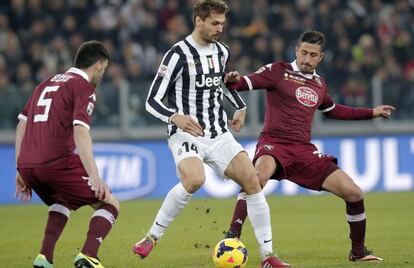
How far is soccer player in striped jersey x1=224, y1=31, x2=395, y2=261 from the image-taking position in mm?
9180

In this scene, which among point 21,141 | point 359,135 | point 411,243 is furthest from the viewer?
point 359,135

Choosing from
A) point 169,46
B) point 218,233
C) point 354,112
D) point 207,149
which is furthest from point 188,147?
point 169,46

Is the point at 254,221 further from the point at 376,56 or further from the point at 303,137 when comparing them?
the point at 376,56

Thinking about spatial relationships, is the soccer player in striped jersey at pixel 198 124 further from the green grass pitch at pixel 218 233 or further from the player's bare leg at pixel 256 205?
the green grass pitch at pixel 218 233

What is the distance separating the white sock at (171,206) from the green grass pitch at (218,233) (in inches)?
17.0

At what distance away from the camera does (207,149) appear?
28.5 feet

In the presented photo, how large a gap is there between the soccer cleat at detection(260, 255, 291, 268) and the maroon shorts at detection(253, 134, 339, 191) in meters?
1.22

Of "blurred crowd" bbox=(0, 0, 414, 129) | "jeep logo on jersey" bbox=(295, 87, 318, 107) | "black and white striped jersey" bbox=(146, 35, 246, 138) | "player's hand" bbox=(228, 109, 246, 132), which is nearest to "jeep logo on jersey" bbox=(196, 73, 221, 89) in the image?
"black and white striped jersey" bbox=(146, 35, 246, 138)

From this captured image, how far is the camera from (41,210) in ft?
52.5

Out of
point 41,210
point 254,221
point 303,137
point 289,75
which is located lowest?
point 41,210

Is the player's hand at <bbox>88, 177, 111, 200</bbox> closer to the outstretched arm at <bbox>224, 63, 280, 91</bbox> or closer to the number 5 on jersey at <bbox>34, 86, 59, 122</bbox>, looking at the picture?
the number 5 on jersey at <bbox>34, 86, 59, 122</bbox>

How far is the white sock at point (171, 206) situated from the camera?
8539 millimetres

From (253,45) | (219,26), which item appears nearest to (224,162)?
(219,26)

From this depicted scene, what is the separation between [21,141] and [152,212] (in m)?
7.01
